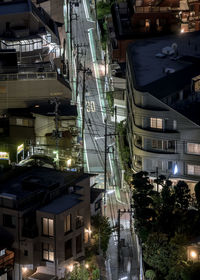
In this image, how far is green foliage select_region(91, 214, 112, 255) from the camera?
110 ft

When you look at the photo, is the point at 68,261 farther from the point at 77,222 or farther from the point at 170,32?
the point at 170,32

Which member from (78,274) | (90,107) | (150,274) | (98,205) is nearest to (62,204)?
(78,274)

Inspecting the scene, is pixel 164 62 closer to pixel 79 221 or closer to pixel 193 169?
pixel 193 169

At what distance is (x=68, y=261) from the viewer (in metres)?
30.6

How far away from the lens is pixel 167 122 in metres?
38.6

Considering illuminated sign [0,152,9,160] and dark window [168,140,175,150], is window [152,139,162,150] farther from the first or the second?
illuminated sign [0,152,9,160]

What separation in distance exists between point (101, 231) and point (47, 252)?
449cm

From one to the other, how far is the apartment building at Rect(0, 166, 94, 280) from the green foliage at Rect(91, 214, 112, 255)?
77.0 inches

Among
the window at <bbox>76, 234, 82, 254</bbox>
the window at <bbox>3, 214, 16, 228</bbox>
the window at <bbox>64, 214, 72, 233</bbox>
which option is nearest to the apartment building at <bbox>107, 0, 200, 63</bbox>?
the window at <bbox>76, 234, 82, 254</bbox>

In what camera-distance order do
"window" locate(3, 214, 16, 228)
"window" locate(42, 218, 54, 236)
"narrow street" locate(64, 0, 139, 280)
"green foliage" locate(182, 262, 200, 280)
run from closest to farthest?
"green foliage" locate(182, 262, 200, 280) → "window" locate(42, 218, 54, 236) → "window" locate(3, 214, 16, 228) → "narrow street" locate(64, 0, 139, 280)

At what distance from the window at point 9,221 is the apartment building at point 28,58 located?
15.4 meters

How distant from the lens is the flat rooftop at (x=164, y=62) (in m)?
40.2

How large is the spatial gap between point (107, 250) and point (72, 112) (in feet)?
32.0

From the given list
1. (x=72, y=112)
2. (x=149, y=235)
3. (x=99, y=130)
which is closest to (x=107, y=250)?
(x=149, y=235)
